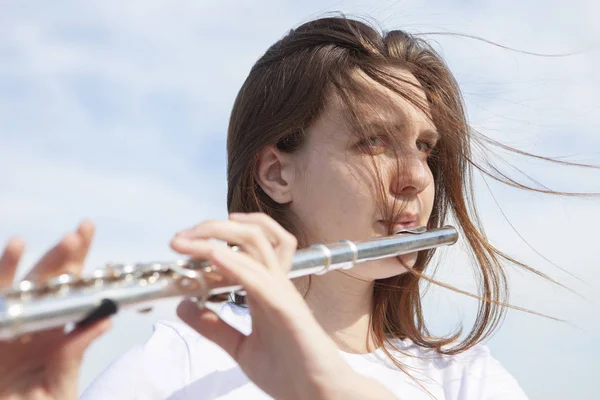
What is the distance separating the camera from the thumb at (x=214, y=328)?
1798mm

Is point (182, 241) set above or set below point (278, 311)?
above

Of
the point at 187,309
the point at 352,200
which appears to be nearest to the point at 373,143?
the point at 352,200

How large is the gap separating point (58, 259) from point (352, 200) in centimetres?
115

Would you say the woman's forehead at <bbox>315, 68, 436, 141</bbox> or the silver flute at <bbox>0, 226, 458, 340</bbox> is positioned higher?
the woman's forehead at <bbox>315, 68, 436, 141</bbox>

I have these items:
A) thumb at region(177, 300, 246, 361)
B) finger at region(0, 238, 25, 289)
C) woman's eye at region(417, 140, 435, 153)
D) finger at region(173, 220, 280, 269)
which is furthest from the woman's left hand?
woman's eye at region(417, 140, 435, 153)

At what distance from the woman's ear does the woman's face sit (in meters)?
0.04

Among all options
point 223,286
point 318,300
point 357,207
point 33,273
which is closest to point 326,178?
point 357,207

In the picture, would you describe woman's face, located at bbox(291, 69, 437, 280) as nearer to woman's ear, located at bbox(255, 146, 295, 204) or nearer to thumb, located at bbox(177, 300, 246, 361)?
woman's ear, located at bbox(255, 146, 295, 204)

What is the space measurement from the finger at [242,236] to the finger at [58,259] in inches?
9.4

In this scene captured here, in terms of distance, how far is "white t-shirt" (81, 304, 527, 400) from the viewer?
2291 millimetres

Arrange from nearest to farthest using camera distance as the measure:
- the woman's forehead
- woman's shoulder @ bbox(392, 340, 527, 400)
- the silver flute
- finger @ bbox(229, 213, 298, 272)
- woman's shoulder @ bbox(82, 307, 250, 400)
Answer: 1. the silver flute
2. finger @ bbox(229, 213, 298, 272)
3. woman's shoulder @ bbox(82, 307, 250, 400)
4. the woman's forehead
5. woman's shoulder @ bbox(392, 340, 527, 400)

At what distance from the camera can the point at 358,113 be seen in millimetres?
2514

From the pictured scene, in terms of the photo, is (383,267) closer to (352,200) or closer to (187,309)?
(352,200)

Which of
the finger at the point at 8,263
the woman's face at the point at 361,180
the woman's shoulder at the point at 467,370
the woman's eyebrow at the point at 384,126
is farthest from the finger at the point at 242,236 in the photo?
the woman's shoulder at the point at 467,370
